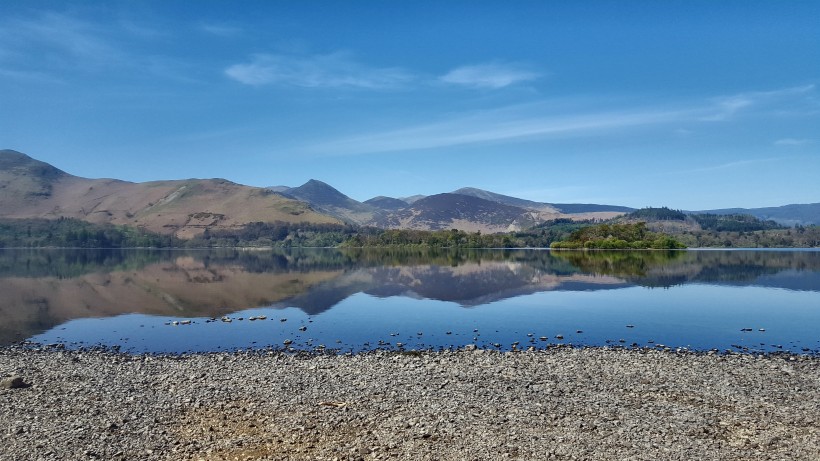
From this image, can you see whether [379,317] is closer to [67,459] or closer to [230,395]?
[230,395]

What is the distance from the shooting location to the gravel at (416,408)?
13734mm

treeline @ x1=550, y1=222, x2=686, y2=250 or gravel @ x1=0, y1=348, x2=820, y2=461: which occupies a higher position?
treeline @ x1=550, y1=222, x2=686, y2=250

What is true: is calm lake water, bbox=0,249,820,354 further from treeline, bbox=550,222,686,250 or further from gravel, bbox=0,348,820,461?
treeline, bbox=550,222,686,250

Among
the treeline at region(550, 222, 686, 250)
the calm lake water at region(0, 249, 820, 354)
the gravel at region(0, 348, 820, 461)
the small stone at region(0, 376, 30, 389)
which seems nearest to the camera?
the gravel at region(0, 348, 820, 461)

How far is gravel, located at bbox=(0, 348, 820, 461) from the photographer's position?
1373 centimetres

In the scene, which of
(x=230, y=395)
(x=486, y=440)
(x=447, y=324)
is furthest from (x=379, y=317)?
(x=486, y=440)

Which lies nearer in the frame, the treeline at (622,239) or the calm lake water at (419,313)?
the calm lake water at (419,313)

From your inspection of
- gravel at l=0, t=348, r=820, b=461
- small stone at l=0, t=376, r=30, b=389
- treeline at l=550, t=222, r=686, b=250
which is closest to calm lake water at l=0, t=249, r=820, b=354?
gravel at l=0, t=348, r=820, b=461

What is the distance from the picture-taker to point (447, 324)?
3697 centimetres

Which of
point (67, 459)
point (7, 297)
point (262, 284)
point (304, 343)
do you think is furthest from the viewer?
point (262, 284)

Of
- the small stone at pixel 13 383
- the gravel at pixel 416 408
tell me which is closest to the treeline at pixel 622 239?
the gravel at pixel 416 408

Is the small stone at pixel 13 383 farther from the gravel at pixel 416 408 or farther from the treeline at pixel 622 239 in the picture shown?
the treeline at pixel 622 239

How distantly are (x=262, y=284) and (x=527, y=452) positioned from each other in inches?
2491

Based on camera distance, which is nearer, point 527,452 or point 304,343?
point 527,452
